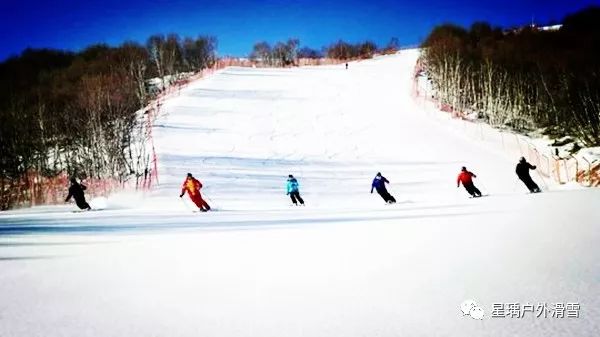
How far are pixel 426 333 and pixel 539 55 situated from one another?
190ft

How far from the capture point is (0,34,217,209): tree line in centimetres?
3681

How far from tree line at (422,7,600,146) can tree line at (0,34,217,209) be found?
29.7 m

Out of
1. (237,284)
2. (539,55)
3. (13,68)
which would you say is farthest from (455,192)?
(13,68)

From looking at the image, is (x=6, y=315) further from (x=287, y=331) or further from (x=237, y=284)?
(x=287, y=331)

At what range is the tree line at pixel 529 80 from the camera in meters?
41.5

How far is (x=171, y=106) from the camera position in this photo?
4856cm

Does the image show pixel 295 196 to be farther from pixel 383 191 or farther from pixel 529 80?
pixel 529 80

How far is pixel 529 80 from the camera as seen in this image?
165ft

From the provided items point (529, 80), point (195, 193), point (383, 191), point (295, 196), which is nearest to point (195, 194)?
point (195, 193)

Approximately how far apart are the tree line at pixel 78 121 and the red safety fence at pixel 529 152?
23419mm

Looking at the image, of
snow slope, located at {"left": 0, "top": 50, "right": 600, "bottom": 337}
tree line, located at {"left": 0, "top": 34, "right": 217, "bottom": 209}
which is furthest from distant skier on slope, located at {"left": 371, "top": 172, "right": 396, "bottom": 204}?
tree line, located at {"left": 0, "top": 34, "right": 217, "bottom": 209}

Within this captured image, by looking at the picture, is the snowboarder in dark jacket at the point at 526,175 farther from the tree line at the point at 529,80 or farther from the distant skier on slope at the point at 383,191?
the tree line at the point at 529,80

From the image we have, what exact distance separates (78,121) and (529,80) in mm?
43782

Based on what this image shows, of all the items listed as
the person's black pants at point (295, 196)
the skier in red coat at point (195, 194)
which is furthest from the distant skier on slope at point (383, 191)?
the skier in red coat at point (195, 194)
